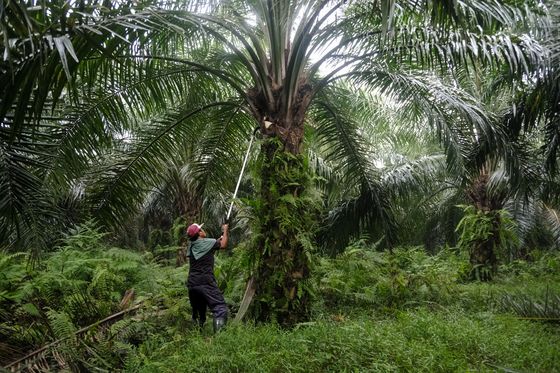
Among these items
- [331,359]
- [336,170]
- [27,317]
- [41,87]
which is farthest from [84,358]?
[336,170]

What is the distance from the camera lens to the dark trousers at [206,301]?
6.28 m

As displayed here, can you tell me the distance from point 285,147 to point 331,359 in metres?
2.89

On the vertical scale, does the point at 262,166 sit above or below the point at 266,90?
below

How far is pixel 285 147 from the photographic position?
657 centimetres

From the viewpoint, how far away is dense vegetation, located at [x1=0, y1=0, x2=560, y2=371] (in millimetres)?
4586

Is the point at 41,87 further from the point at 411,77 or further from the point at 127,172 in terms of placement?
the point at 411,77

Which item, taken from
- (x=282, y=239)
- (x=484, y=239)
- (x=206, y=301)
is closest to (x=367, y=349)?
(x=282, y=239)

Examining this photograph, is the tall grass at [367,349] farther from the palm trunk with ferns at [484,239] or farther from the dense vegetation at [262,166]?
the palm trunk with ferns at [484,239]

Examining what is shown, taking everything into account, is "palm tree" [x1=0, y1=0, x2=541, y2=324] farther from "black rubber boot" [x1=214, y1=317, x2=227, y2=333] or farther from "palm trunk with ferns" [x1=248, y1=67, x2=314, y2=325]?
"black rubber boot" [x1=214, y1=317, x2=227, y2=333]

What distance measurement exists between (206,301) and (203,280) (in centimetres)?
27

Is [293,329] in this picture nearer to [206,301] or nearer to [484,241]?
[206,301]

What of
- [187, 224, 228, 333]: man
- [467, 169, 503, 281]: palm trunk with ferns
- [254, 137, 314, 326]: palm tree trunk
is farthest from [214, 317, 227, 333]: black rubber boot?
[467, 169, 503, 281]: palm trunk with ferns

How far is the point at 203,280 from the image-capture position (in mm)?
6426

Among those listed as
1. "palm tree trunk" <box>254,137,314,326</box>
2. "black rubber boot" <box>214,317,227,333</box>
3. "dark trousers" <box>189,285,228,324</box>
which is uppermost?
"palm tree trunk" <box>254,137,314,326</box>
